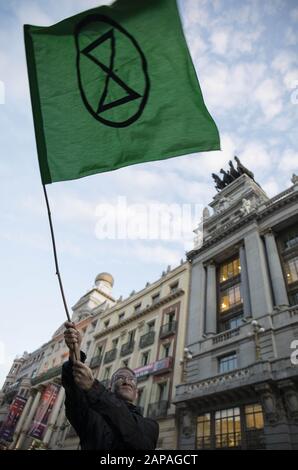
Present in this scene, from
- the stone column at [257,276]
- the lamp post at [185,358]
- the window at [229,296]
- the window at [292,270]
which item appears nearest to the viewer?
the stone column at [257,276]

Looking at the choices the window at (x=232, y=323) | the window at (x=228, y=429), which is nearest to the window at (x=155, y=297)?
the window at (x=232, y=323)

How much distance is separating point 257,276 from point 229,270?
503 centimetres

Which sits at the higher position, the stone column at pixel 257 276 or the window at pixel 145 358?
the stone column at pixel 257 276

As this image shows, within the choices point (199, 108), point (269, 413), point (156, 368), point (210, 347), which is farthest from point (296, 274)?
point (199, 108)

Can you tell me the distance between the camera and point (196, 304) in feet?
91.6

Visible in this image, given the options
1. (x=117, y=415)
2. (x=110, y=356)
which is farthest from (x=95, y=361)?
(x=117, y=415)

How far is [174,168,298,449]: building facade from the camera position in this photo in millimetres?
17094

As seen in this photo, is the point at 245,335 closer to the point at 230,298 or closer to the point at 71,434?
the point at 230,298

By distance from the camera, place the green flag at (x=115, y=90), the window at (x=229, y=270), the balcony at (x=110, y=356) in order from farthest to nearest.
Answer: the balcony at (x=110, y=356), the window at (x=229, y=270), the green flag at (x=115, y=90)

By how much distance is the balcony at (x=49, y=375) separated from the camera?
42000mm

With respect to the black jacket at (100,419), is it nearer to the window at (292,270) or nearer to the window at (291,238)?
the window at (292,270)

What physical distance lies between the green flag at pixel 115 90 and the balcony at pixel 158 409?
22217 millimetres

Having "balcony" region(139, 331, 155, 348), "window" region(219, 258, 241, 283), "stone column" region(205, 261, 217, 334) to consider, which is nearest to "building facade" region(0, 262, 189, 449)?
"balcony" region(139, 331, 155, 348)

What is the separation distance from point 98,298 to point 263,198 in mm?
30894
